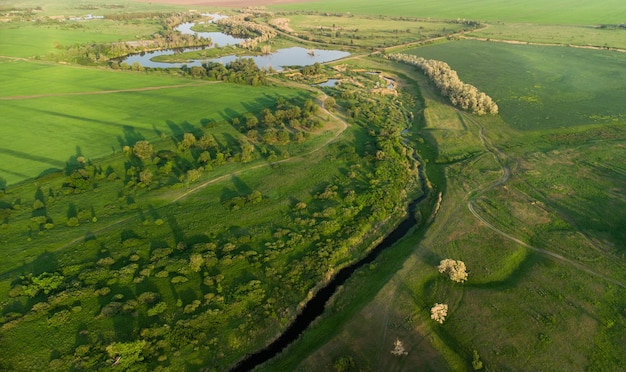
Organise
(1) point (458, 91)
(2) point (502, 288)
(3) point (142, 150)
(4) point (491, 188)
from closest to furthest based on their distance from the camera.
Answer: (2) point (502, 288)
(4) point (491, 188)
(3) point (142, 150)
(1) point (458, 91)

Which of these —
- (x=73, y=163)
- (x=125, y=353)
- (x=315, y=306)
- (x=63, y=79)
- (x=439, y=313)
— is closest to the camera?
(x=125, y=353)

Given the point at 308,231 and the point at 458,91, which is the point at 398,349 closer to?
the point at 308,231

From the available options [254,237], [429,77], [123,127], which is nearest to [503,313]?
[254,237]

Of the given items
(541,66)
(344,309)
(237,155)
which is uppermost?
(541,66)

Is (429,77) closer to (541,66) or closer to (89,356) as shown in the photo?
(541,66)

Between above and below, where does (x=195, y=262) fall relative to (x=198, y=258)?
below

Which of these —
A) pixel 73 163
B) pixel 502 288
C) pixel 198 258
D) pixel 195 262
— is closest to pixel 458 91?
pixel 502 288
